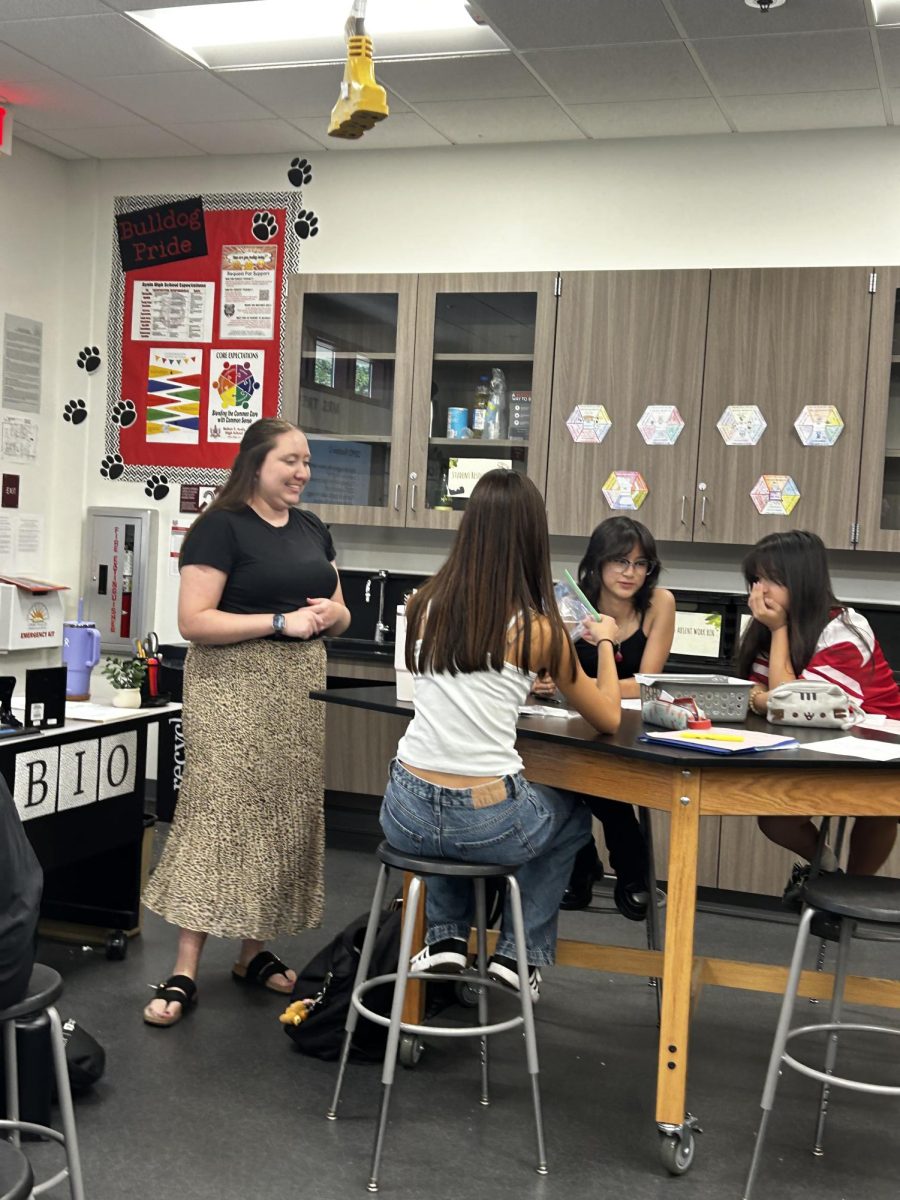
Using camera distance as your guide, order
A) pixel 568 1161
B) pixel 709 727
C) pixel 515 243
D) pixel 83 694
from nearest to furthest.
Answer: pixel 568 1161
pixel 709 727
pixel 83 694
pixel 515 243

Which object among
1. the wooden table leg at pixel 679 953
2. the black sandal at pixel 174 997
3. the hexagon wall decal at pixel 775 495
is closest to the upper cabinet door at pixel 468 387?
the hexagon wall decal at pixel 775 495

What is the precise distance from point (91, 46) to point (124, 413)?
1.76 meters

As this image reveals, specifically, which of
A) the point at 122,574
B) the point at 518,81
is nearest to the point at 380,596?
the point at 122,574

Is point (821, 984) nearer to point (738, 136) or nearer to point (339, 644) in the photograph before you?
point (339, 644)

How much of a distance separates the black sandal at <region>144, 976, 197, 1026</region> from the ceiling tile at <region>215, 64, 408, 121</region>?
291 centimetres

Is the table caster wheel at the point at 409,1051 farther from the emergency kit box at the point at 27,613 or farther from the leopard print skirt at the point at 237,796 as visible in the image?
the emergency kit box at the point at 27,613

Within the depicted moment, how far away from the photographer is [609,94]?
4410 millimetres

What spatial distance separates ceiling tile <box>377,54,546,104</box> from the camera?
166 inches

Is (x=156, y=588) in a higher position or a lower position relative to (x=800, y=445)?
lower

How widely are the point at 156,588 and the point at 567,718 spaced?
3229 millimetres

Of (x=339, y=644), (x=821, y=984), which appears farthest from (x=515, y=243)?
(x=821, y=984)

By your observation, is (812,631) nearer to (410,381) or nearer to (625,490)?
(625,490)

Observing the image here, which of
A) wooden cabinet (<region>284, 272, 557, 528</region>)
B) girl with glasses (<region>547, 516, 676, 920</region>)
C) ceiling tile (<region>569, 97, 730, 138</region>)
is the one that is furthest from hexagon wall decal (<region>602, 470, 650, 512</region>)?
ceiling tile (<region>569, 97, 730, 138</region>)

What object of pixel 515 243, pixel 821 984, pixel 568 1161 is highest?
pixel 515 243
